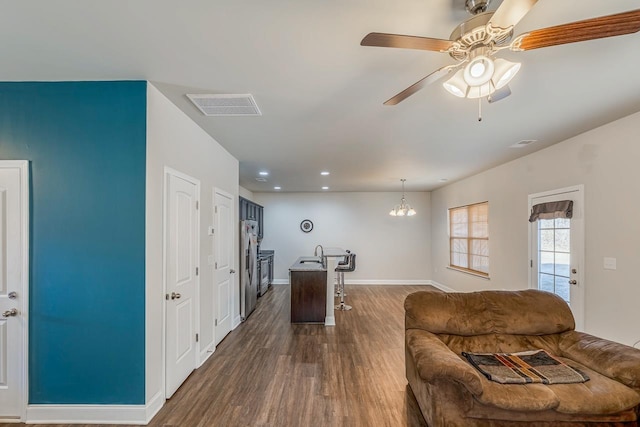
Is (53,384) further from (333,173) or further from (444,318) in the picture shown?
(333,173)

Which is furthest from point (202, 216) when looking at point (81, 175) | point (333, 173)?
point (333, 173)

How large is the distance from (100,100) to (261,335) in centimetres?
348

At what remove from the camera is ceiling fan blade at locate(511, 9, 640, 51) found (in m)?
1.22

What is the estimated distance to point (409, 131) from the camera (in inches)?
139

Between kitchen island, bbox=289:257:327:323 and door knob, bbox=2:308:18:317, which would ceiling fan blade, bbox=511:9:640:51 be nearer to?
door knob, bbox=2:308:18:317

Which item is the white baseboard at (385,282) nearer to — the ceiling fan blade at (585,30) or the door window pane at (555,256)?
the door window pane at (555,256)

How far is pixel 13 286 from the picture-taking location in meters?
2.40

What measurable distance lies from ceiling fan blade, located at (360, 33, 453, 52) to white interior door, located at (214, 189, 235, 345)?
121 inches

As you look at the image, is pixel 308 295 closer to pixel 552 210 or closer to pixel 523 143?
pixel 552 210

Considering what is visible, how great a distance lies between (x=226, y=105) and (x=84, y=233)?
1575 millimetres

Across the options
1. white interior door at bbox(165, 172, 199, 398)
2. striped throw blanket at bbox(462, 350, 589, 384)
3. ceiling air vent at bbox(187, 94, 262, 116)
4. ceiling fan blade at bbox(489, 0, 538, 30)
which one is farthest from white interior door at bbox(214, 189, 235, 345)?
ceiling fan blade at bbox(489, 0, 538, 30)

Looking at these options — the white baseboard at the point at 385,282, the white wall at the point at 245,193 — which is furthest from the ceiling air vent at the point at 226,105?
the white baseboard at the point at 385,282

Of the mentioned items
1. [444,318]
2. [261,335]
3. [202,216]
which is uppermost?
[202,216]

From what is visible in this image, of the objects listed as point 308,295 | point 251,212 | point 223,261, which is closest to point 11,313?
point 223,261
